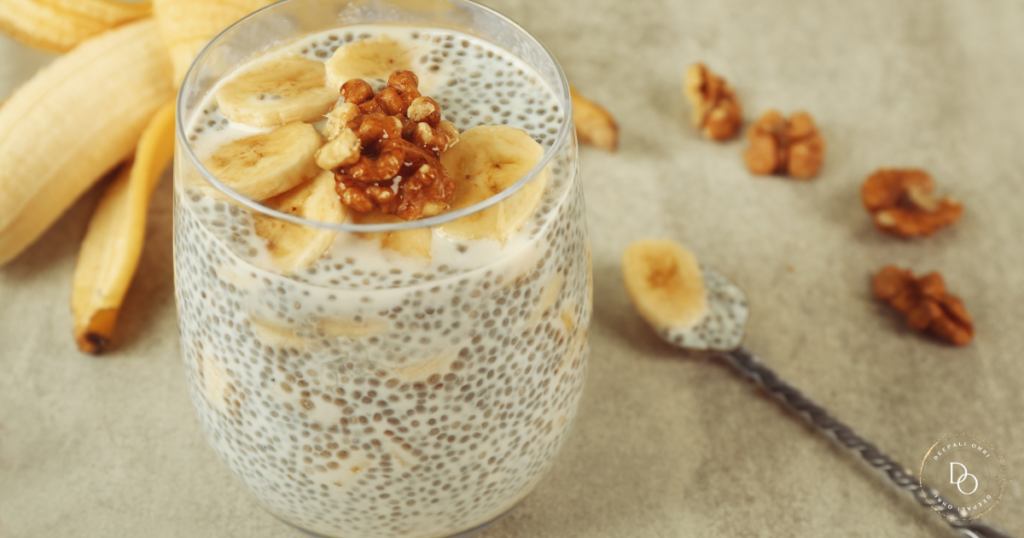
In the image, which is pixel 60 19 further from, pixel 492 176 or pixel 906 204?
pixel 906 204

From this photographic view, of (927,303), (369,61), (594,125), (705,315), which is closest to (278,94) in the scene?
(369,61)

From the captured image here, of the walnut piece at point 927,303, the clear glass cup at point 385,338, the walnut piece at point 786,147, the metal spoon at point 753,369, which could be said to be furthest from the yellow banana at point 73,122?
the walnut piece at point 927,303

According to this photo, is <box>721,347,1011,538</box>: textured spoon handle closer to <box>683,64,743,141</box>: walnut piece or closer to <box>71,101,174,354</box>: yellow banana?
<box>683,64,743,141</box>: walnut piece

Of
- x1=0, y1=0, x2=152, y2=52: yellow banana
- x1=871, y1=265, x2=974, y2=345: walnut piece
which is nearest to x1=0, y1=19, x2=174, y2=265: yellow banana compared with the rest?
x1=0, y1=0, x2=152, y2=52: yellow banana

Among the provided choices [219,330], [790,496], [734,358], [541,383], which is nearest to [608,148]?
[734,358]

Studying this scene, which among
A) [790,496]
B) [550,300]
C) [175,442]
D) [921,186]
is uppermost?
[550,300]

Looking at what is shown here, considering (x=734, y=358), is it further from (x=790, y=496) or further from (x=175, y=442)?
(x=175, y=442)
